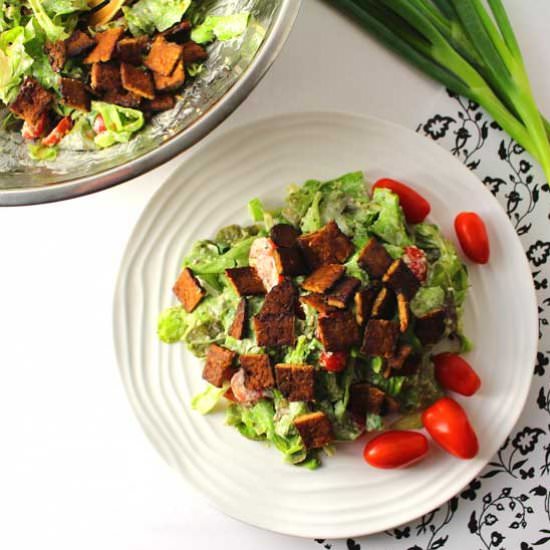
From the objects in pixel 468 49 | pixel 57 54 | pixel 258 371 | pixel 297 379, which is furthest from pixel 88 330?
pixel 468 49

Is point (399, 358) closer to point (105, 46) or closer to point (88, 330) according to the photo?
point (88, 330)

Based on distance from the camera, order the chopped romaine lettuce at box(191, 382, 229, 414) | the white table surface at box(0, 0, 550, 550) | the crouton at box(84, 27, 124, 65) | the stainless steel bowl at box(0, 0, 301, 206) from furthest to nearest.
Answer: the white table surface at box(0, 0, 550, 550)
the chopped romaine lettuce at box(191, 382, 229, 414)
the crouton at box(84, 27, 124, 65)
the stainless steel bowl at box(0, 0, 301, 206)

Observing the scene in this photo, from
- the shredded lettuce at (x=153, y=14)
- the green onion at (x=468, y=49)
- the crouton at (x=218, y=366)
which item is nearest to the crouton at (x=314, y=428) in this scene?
the crouton at (x=218, y=366)

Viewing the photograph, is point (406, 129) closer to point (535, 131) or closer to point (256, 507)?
point (535, 131)

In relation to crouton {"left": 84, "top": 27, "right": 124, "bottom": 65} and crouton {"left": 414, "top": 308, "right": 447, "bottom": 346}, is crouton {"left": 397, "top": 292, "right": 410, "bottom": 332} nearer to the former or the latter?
crouton {"left": 414, "top": 308, "right": 447, "bottom": 346}

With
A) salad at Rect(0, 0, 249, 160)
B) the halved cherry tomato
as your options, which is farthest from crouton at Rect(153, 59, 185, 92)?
the halved cherry tomato
